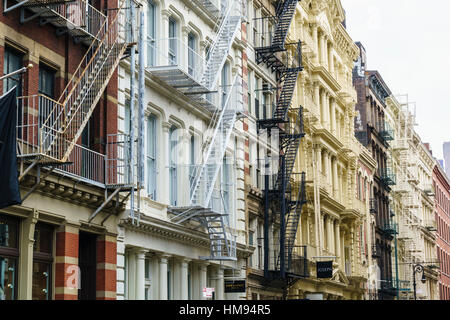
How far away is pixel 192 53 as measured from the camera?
31.6 metres

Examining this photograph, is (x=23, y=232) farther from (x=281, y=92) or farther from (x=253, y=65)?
(x=281, y=92)

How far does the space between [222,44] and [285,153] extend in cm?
948

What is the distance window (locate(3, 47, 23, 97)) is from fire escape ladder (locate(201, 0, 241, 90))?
10.3m

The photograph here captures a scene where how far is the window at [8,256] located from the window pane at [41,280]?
0.83 meters

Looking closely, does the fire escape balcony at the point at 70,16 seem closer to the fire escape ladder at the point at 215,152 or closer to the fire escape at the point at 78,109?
the fire escape at the point at 78,109

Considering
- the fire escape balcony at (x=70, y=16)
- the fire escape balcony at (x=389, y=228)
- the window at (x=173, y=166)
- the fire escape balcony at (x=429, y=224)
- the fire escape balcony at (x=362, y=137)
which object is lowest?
the window at (x=173, y=166)

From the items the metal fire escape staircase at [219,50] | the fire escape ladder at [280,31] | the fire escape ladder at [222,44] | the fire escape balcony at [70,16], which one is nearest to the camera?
the fire escape balcony at [70,16]

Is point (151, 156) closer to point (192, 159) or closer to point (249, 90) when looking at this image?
point (192, 159)

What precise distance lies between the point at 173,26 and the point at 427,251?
6125 cm

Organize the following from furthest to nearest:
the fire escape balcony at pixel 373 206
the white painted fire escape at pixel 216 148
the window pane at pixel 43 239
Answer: the fire escape balcony at pixel 373 206, the white painted fire escape at pixel 216 148, the window pane at pixel 43 239

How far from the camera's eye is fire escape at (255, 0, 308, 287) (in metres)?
38.2

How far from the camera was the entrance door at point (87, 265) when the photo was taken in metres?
23.3

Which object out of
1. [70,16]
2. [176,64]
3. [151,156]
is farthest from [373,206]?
[70,16]

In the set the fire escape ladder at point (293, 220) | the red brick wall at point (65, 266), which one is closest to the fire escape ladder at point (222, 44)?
the red brick wall at point (65, 266)
